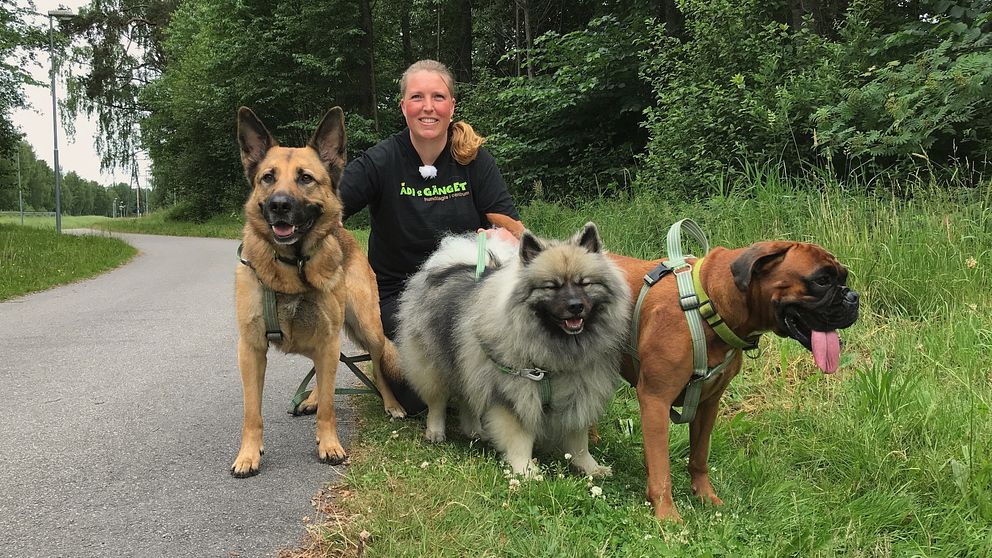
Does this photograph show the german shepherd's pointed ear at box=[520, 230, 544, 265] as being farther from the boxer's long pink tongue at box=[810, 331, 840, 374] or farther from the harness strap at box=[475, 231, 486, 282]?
the boxer's long pink tongue at box=[810, 331, 840, 374]

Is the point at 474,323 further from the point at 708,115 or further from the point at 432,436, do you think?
the point at 708,115

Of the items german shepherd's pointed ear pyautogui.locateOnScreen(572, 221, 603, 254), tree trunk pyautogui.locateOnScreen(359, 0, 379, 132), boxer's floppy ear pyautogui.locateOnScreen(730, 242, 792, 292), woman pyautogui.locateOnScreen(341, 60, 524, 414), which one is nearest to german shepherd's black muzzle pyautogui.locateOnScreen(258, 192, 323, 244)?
woman pyautogui.locateOnScreen(341, 60, 524, 414)

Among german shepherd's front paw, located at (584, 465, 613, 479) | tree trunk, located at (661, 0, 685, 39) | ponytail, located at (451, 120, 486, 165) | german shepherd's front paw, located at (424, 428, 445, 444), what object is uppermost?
tree trunk, located at (661, 0, 685, 39)

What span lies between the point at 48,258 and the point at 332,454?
12189mm

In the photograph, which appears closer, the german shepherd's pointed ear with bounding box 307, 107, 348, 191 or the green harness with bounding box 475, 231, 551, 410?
the green harness with bounding box 475, 231, 551, 410

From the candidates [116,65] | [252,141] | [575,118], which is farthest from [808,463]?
[116,65]

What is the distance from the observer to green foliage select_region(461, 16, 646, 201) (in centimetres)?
1254

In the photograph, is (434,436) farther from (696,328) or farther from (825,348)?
(825,348)

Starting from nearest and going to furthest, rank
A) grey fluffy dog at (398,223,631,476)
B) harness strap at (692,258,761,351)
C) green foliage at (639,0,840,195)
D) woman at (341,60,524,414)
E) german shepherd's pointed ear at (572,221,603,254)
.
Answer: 1. harness strap at (692,258,761,351)
2. grey fluffy dog at (398,223,631,476)
3. german shepherd's pointed ear at (572,221,603,254)
4. woman at (341,60,524,414)
5. green foliage at (639,0,840,195)

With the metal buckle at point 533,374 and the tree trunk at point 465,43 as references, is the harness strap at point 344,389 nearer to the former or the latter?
the metal buckle at point 533,374

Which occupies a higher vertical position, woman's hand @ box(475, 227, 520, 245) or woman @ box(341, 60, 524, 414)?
woman @ box(341, 60, 524, 414)

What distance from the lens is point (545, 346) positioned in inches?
114

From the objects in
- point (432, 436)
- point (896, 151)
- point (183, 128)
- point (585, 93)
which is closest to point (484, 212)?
point (432, 436)

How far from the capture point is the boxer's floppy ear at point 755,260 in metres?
2.36
